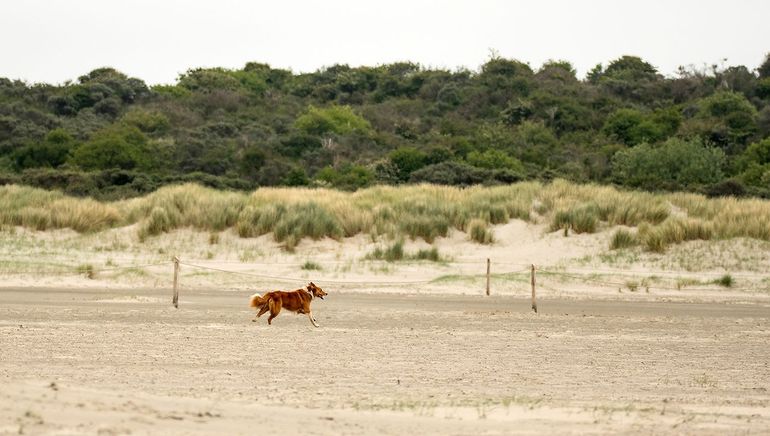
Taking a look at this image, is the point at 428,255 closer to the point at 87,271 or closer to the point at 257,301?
the point at 87,271

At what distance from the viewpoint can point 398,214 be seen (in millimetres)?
33062

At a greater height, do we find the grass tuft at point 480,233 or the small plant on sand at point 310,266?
the grass tuft at point 480,233

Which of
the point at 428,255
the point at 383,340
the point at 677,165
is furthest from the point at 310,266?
the point at 677,165

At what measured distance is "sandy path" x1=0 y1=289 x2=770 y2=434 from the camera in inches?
360

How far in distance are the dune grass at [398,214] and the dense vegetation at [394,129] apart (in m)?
7.31

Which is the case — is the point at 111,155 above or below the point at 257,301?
above

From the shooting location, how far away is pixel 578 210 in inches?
1259

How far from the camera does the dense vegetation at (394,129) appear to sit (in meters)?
48.9

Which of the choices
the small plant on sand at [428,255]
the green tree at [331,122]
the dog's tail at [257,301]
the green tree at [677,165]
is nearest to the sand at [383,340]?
the dog's tail at [257,301]

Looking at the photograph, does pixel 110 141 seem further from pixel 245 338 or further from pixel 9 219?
pixel 245 338

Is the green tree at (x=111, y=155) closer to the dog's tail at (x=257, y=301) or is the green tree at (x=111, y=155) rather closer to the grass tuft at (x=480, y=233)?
the grass tuft at (x=480, y=233)

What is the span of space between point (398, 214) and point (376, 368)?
19975mm

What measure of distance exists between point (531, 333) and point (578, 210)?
14.8m

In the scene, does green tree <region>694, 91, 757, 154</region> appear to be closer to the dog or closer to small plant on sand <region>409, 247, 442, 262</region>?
small plant on sand <region>409, 247, 442, 262</region>
